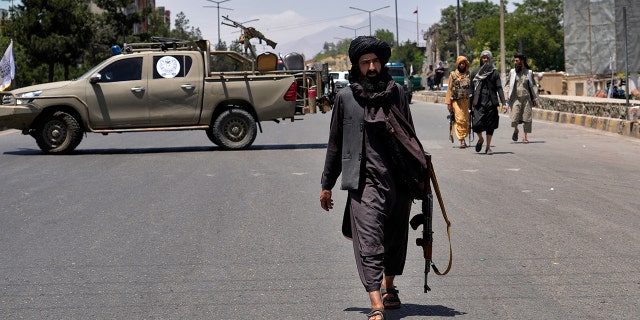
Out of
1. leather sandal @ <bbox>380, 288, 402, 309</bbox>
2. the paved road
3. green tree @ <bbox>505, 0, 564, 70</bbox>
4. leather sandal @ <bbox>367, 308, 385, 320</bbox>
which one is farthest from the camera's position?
green tree @ <bbox>505, 0, 564, 70</bbox>

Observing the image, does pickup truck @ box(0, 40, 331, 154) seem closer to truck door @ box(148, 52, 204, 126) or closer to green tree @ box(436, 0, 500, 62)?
truck door @ box(148, 52, 204, 126)

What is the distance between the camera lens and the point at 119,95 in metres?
19.2

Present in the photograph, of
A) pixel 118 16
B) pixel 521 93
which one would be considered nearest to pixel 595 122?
pixel 521 93

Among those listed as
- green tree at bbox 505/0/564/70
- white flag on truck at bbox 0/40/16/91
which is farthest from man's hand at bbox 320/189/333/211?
green tree at bbox 505/0/564/70

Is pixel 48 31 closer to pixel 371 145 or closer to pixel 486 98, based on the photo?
pixel 486 98

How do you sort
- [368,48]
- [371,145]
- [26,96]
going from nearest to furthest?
[368,48] < [371,145] < [26,96]

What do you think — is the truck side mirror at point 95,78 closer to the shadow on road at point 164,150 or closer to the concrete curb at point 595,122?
the shadow on road at point 164,150

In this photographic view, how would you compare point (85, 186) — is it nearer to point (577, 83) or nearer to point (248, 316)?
point (248, 316)

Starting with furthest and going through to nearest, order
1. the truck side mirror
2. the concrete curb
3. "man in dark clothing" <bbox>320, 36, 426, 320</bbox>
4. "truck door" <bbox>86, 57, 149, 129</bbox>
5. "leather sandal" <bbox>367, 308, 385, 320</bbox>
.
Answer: the concrete curb < "truck door" <bbox>86, 57, 149, 129</bbox> < the truck side mirror < "man in dark clothing" <bbox>320, 36, 426, 320</bbox> < "leather sandal" <bbox>367, 308, 385, 320</bbox>

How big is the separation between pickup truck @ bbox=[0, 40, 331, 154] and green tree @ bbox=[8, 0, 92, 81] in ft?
125

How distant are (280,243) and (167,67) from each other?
11002 mm

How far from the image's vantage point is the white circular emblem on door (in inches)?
755

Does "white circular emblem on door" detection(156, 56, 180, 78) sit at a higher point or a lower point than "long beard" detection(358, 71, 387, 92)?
higher

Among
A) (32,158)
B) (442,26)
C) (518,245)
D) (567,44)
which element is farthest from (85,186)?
(442,26)
